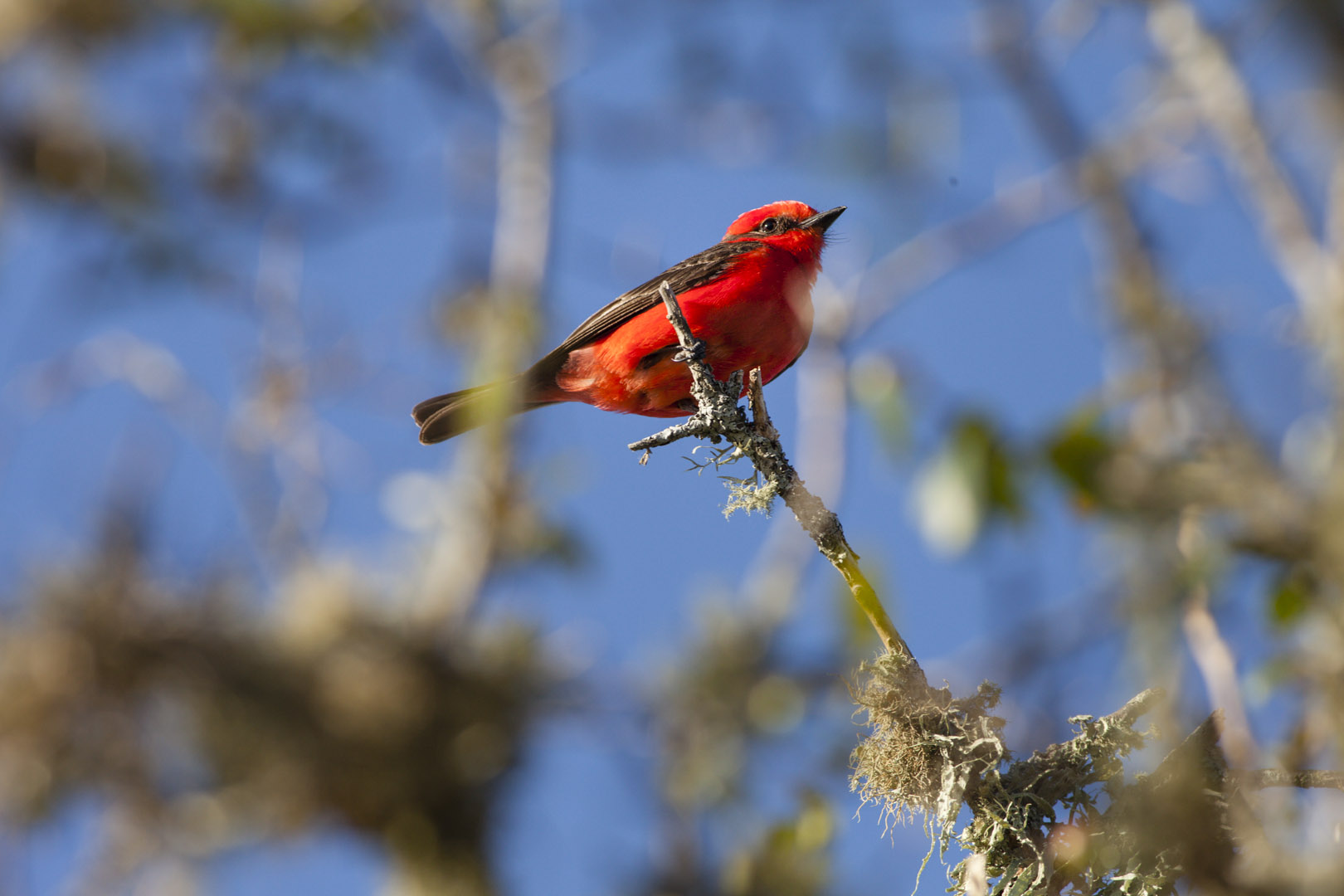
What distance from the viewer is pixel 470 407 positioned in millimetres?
5531

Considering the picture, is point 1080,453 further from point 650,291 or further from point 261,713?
point 261,713

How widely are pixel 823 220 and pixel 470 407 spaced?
2021 millimetres

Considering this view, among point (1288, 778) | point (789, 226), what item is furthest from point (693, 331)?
point (1288, 778)

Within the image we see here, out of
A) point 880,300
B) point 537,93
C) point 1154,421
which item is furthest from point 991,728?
point 537,93

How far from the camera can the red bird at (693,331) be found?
470cm

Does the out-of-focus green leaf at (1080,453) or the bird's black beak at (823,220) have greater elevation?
the bird's black beak at (823,220)

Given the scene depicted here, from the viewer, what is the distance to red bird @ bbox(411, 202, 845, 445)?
15.4 feet

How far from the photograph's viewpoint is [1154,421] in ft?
15.7

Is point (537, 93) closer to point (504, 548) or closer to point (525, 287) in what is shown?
point (525, 287)

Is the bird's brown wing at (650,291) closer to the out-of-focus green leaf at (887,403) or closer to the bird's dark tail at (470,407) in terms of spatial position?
the bird's dark tail at (470,407)

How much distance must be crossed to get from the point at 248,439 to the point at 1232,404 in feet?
30.0

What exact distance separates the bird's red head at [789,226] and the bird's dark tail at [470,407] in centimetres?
136

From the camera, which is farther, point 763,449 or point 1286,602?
point 763,449

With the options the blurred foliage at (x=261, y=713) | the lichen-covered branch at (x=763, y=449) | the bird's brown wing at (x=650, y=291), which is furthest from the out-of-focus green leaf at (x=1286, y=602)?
the blurred foliage at (x=261, y=713)
